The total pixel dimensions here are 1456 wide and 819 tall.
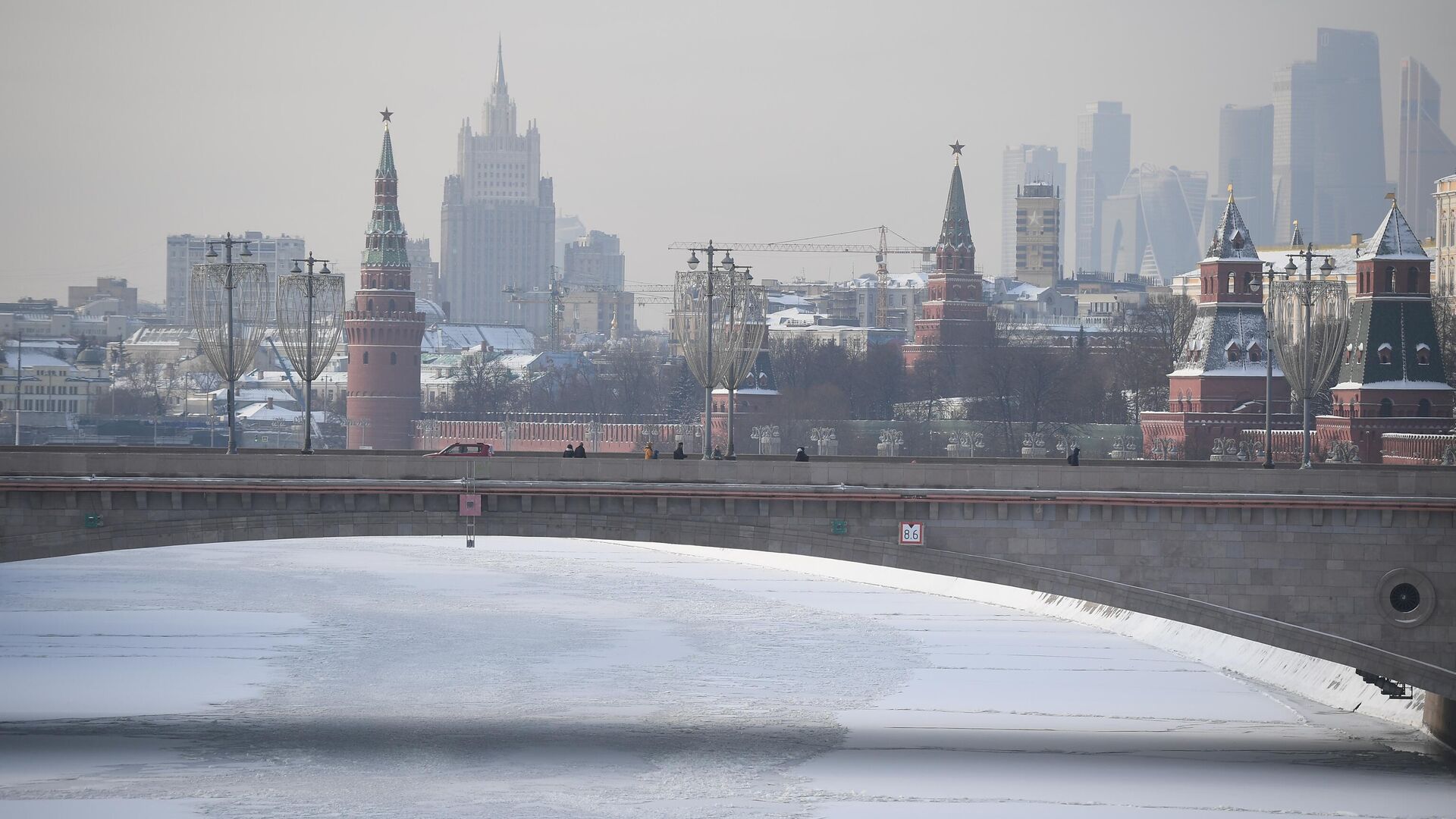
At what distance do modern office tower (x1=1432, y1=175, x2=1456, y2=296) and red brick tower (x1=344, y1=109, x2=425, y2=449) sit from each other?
66.4 m

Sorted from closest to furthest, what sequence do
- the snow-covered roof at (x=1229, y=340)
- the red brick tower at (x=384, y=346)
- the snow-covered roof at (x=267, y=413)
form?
the snow-covered roof at (x=1229, y=340) < the red brick tower at (x=384, y=346) < the snow-covered roof at (x=267, y=413)

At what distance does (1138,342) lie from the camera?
136 m

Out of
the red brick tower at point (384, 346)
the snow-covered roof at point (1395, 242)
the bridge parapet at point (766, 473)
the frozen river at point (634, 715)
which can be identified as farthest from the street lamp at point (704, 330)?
the red brick tower at point (384, 346)

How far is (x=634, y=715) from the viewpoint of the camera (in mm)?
42219

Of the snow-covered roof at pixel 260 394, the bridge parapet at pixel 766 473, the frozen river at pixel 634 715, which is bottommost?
the frozen river at pixel 634 715

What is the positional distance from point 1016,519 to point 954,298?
124m

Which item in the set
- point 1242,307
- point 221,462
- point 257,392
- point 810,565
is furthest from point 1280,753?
point 257,392

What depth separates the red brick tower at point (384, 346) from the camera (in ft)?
463

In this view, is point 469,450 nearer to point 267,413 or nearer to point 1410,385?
point 1410,385

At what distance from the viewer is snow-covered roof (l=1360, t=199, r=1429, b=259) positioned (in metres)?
78.1

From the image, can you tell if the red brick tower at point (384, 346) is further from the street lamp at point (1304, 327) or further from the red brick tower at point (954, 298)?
the street lamp at point (1304, 327)

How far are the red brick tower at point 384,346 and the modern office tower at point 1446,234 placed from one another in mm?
66411

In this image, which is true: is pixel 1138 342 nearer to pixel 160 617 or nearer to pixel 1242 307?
pixel 1242 307

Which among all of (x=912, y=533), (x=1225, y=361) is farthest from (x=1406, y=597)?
(x=1225, y=361)
